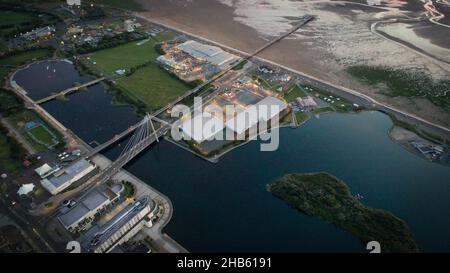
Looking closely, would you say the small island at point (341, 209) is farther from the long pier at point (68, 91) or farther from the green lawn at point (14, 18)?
the green lawn at point (14, 18)

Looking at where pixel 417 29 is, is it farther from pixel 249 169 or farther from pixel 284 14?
pixel 249 169

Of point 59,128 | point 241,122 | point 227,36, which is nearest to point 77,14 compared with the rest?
point 227,36

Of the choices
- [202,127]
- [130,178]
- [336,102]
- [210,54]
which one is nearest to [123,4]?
[210,54]

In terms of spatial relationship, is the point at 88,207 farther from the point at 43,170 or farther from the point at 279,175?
the point at 279,175

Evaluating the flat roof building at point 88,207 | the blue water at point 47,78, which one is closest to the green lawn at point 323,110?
the flat roof building at point 88,207

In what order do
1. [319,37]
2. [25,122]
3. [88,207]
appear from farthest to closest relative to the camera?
[319,37] < [25,122] < [88,207]

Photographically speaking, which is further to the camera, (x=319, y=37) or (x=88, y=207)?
(x=319, y=37)
